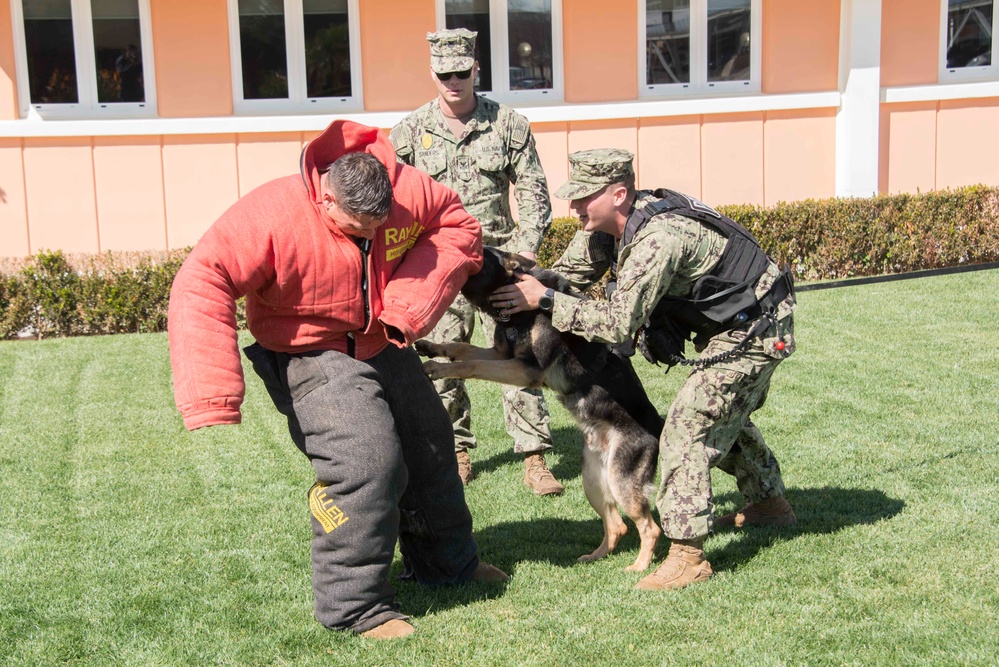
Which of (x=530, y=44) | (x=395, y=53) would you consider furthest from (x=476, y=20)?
(x=395, y=53)

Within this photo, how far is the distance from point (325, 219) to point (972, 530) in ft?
11.2

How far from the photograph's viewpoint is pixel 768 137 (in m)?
12.7

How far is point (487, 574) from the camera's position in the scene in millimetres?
4559

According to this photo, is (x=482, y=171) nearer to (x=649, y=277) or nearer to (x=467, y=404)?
(x=467, y=404)

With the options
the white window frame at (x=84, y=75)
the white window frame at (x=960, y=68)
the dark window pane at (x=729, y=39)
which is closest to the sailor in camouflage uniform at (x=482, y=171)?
the white window frame at (x=84, y=75)

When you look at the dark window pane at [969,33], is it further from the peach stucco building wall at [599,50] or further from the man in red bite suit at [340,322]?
the man in red bite suit at [340,322]

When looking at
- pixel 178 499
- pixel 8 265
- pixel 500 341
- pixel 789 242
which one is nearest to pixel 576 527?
pixel 500 341

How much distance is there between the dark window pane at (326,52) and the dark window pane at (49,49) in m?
2.81

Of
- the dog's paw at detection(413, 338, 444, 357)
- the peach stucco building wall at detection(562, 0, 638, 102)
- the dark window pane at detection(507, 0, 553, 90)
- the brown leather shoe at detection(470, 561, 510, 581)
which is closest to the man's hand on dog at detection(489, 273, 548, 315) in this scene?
the dog's paw at detection(413, 338, 444, 357)

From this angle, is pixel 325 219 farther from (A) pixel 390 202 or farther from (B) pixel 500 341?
(B) pixel 500 341

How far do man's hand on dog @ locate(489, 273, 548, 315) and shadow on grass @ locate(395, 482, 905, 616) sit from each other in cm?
125

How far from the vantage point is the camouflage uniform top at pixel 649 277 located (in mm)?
4242

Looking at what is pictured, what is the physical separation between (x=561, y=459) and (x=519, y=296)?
2.25m

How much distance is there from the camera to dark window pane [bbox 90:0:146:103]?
11.8 m
